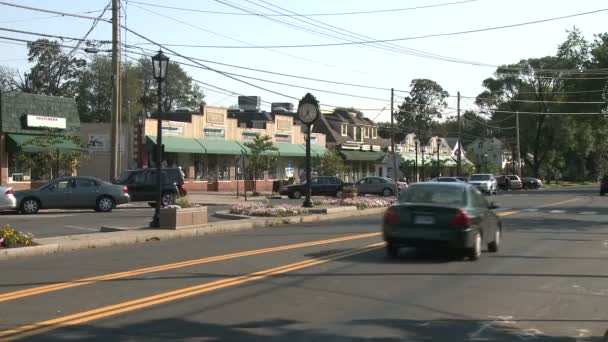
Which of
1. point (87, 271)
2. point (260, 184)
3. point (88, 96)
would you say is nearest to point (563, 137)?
point (260, 184)

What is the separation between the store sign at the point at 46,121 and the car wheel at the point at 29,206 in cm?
1301

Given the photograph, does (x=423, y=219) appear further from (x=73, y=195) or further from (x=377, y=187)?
(x=377, y=187)

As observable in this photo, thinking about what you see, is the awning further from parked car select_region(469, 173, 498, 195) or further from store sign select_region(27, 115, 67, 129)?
parked car select_region(469, 173, 498, 195)

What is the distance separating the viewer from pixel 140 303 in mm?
8383

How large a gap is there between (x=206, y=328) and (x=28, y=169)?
112 feet

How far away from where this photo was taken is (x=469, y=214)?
12648mm

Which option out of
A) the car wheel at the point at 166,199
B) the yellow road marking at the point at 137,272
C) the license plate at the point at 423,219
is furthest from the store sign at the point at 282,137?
the license plate at the point at 423,219

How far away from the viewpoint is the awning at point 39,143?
116 feet

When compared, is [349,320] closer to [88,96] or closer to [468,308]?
[468,308]

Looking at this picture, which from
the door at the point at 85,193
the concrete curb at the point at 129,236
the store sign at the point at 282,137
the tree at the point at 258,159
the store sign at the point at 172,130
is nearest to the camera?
the concrete curb at the point at 129,236

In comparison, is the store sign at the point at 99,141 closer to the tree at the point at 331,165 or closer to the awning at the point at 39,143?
the awning at the point at 39,143

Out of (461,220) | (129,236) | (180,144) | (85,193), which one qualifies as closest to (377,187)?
(180,144)

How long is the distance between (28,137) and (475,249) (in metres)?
30.7

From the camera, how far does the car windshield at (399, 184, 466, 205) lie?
1293 centimetres
